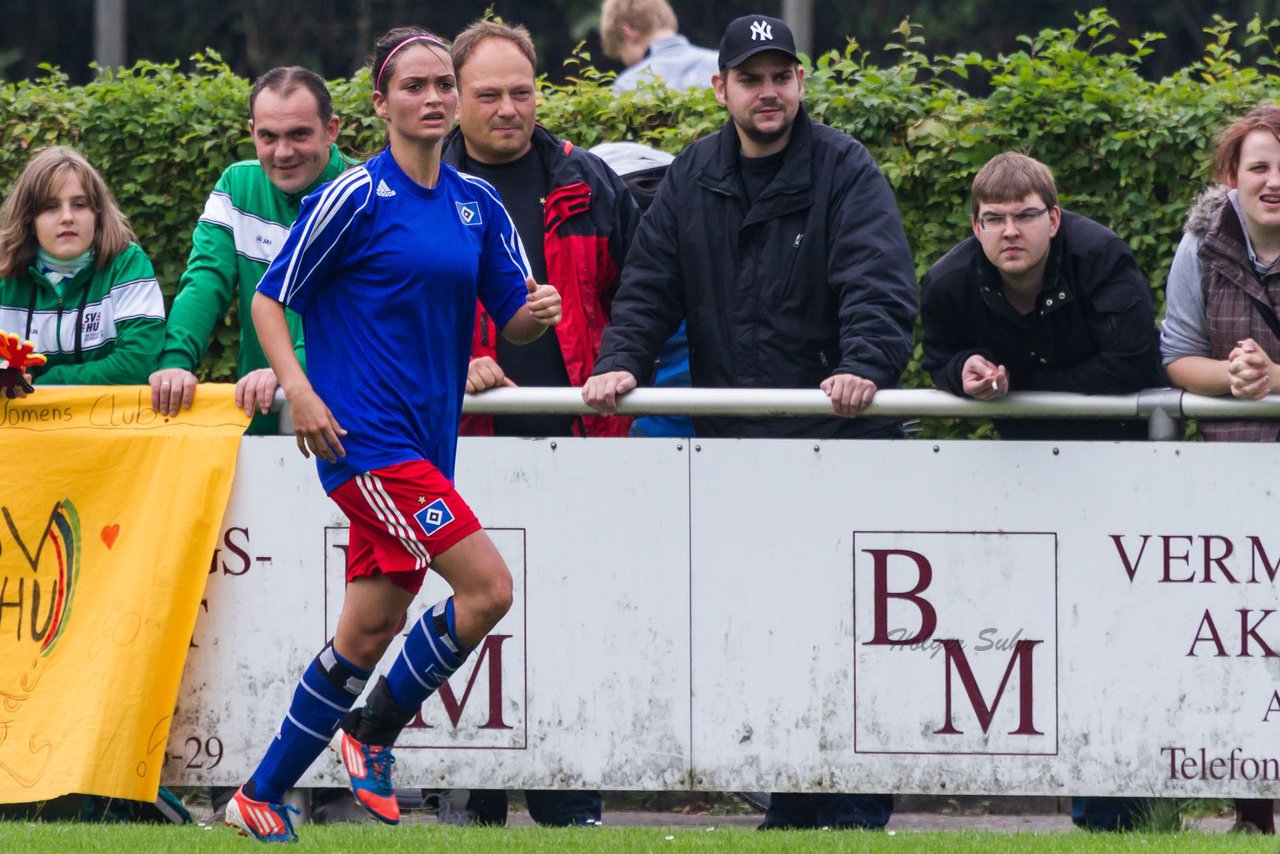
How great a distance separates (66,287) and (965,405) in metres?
2.96

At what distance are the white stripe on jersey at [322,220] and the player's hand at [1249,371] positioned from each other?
255cm

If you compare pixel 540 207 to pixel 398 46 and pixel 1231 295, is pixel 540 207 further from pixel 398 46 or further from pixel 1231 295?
pixel 1231 295

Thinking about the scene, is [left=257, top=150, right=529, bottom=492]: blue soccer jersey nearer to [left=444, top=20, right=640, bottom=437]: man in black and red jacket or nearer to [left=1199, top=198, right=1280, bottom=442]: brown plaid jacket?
[left=444, top=20, right=640, bottom=437]: man in black and red jacket

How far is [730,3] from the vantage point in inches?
1083

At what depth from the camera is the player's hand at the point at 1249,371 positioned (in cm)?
599

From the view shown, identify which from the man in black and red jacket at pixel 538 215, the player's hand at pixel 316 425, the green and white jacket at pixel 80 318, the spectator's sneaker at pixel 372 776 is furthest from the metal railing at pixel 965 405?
the green and white jacket at pixel 80 318

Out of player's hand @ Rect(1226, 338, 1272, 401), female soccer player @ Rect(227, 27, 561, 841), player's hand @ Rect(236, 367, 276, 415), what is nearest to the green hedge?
player's hand @ Rect(1226, 338, 1272, 401)

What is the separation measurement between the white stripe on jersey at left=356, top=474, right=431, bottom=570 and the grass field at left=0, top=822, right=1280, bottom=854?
825 mm

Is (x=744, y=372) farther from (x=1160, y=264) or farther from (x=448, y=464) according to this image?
(x=1160, y=264)

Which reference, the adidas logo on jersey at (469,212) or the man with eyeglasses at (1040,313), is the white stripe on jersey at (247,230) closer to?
the adidas logo on jersey at (469,212)

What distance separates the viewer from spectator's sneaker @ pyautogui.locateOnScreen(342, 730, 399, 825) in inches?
214

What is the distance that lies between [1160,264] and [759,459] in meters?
2.26

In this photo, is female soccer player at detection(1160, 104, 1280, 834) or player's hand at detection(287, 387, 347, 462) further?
female soccer player at detection(1160, 104, 1280, 834)

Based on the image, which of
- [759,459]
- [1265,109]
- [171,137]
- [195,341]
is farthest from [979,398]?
[171,137]
